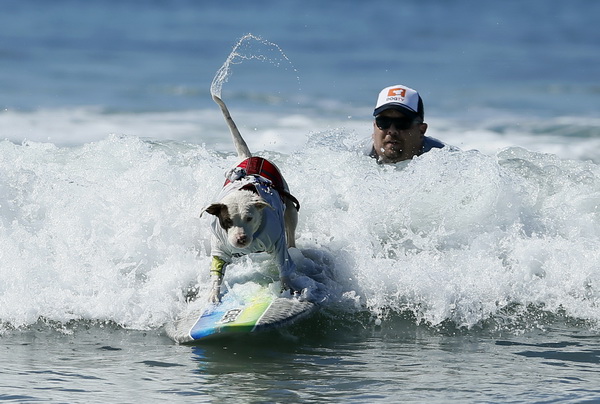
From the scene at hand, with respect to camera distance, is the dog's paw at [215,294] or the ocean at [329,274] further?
the dog's paw at [215,294]

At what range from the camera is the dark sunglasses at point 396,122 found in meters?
9.30

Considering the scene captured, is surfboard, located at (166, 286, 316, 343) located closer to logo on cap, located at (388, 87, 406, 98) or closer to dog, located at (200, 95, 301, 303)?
dog, located at (200, 95, 301, 303)

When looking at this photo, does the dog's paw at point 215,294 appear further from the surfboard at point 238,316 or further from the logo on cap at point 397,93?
the logo on cap at point 397,93

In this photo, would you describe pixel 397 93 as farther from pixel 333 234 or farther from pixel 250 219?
pixel 250 219

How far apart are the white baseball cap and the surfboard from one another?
2.86 metres

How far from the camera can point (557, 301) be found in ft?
24.9

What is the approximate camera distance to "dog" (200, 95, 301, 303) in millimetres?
6320

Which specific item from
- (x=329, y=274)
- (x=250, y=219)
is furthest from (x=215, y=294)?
(x=329, y=274)

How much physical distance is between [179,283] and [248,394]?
1947 millimetres

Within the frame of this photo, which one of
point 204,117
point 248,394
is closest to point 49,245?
point 248,394

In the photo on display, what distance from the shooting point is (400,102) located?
9227mm

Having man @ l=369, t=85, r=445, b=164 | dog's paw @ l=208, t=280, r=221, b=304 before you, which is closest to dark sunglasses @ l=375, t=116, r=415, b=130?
man @ l=369, t=85, r=445, b=164

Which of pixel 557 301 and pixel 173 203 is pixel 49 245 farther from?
pixel 557 301

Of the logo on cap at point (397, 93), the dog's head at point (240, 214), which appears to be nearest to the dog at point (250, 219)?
the dog's head at point (240, 214)
